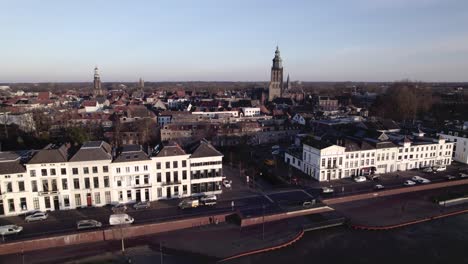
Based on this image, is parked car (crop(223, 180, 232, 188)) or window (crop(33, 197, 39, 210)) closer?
window (crop(33, 197, 39, 210))

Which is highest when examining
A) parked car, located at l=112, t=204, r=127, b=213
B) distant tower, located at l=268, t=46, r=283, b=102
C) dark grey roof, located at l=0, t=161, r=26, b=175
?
distant tower, located at l=268, t=46, r=283, b=102

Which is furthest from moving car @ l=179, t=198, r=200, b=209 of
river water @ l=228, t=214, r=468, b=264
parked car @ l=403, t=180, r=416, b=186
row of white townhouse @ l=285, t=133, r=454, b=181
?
parked car @ l=403, t=180, r=416, b=186

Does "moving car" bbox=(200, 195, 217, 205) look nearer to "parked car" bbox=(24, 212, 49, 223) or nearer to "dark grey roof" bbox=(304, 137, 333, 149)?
"parked car" bbox=(24, 212, 49, 223)

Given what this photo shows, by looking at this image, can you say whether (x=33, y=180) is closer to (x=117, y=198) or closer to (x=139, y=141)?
(x=117, y=198)

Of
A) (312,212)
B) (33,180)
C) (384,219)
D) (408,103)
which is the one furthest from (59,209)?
(408,103)

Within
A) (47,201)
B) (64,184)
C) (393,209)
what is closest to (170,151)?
(64,184)

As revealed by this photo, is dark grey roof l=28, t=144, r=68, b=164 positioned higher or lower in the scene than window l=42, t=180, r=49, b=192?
higher

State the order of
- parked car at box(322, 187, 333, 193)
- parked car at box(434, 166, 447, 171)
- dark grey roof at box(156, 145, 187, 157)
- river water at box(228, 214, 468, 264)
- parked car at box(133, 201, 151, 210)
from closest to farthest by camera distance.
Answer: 1. river water at box(228, 214, 468, 264)
2. parked car at box(133, 201, 151, 210)
3. dark grey roof at box(156, 145, 187, 157)
4. parked car at box(322, 187, 333, 193)
5. parked car at box(434, 166, 447, 171)

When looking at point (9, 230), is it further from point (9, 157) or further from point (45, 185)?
point (9, 157)
